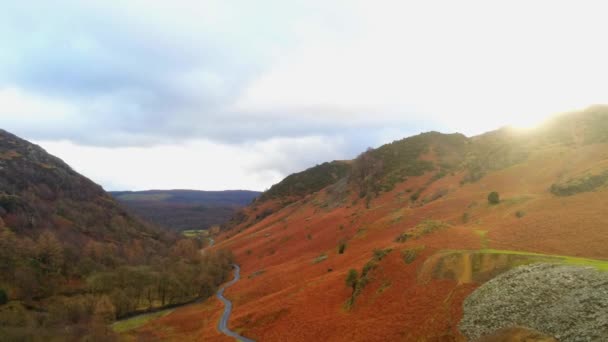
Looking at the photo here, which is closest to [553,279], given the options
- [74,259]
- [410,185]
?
[410,185]

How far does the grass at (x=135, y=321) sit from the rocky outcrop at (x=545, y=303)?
175ft

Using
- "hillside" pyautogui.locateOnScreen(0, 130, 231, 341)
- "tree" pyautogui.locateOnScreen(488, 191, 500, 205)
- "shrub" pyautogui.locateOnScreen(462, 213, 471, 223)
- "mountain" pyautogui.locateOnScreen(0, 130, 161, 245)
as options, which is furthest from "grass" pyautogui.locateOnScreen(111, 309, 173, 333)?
"tree" pyautogui.locateOnScreen(488, 191, 500, 205)

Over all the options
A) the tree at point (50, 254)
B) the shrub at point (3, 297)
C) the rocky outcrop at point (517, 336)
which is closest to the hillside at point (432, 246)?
the rocky outcrop at point (517, 336)

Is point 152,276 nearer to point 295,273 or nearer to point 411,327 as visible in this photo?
point 295,273

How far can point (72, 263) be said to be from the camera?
3255 inches

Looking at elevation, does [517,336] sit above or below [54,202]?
below

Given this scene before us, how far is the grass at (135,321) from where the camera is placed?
58400 mm

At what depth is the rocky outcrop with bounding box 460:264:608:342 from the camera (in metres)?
19.5

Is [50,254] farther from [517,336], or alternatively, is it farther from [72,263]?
[517,336]

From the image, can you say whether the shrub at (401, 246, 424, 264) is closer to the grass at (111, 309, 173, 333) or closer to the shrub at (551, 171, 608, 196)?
the shrub at (551, 171, 608, 196)

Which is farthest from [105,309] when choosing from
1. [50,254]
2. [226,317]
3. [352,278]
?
[352,278]

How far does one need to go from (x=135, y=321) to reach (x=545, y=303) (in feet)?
205

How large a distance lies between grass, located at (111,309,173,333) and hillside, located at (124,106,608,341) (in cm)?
370

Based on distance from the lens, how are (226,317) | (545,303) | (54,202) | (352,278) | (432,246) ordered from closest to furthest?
(545,303), (432,246), (352,278), (226,317), (54,202)
